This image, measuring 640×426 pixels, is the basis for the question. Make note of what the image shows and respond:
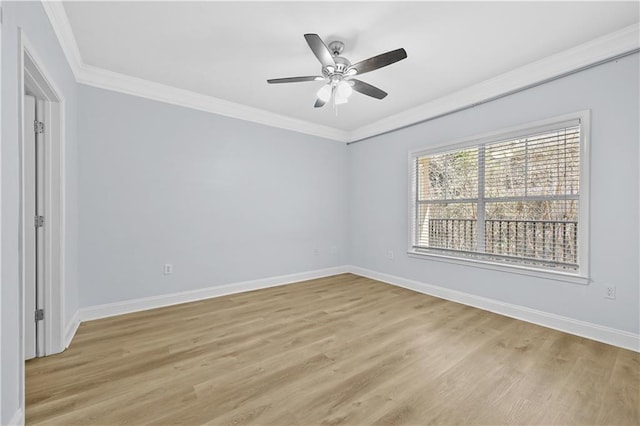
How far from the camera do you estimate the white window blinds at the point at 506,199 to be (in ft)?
9.12

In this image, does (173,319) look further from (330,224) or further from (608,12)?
(608,12)

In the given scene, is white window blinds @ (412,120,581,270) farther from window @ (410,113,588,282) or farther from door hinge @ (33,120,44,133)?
door hinge @ (33,120,44,133)

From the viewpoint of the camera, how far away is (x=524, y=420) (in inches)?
61.1

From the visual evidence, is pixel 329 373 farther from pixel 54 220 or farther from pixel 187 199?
pixel 187 199

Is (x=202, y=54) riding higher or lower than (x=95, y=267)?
higher

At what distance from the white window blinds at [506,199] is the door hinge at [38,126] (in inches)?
163

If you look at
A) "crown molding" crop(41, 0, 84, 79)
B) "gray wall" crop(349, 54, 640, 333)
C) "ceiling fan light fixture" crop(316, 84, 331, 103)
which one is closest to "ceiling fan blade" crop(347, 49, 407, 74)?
"ceiling fan light fixture" crop(316, 84, 331, 103)

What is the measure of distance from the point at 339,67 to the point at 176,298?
10.6ft

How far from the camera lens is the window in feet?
9.00

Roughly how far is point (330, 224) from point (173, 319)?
9.46 feet

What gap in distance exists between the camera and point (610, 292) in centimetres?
246

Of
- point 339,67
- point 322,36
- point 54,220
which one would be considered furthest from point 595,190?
point 54,220

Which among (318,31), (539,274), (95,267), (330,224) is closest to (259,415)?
(95,267)

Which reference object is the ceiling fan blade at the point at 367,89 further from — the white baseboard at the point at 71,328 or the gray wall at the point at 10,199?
the white baseboard at the point at 71,328
